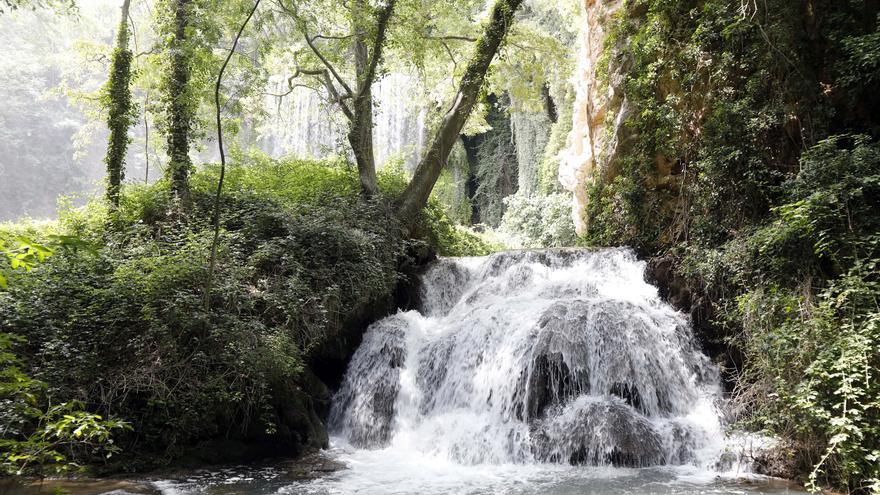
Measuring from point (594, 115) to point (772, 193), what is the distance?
613 centimetres

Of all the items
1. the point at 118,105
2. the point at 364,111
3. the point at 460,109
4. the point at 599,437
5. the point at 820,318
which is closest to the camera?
the point at 820,318

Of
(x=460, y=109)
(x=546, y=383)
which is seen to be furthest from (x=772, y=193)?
(x=460, y=109)

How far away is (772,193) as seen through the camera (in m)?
7.29

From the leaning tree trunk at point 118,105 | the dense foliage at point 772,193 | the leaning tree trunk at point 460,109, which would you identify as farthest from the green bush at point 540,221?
the leaning tree trunk at point 118,105

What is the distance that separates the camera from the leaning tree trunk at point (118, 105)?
10070mm

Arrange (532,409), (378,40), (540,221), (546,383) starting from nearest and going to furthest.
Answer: (532,409)
(546,383)
(378,40)
(540,221)

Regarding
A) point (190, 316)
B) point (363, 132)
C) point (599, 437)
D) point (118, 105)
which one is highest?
point (118, 105)

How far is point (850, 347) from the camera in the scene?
4832 millimetres

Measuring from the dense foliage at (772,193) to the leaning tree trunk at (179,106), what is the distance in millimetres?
8222

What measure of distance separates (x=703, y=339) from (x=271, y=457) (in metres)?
6.17

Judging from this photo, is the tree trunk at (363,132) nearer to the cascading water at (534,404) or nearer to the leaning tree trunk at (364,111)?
the leaning tree trunk at (364,111)

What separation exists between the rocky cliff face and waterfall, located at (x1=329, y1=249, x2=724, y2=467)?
10.5 ft

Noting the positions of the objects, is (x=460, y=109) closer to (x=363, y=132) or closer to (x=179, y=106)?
(x=363, y=132)

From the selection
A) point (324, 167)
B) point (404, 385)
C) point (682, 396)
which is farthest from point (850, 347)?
point (324, 167)
